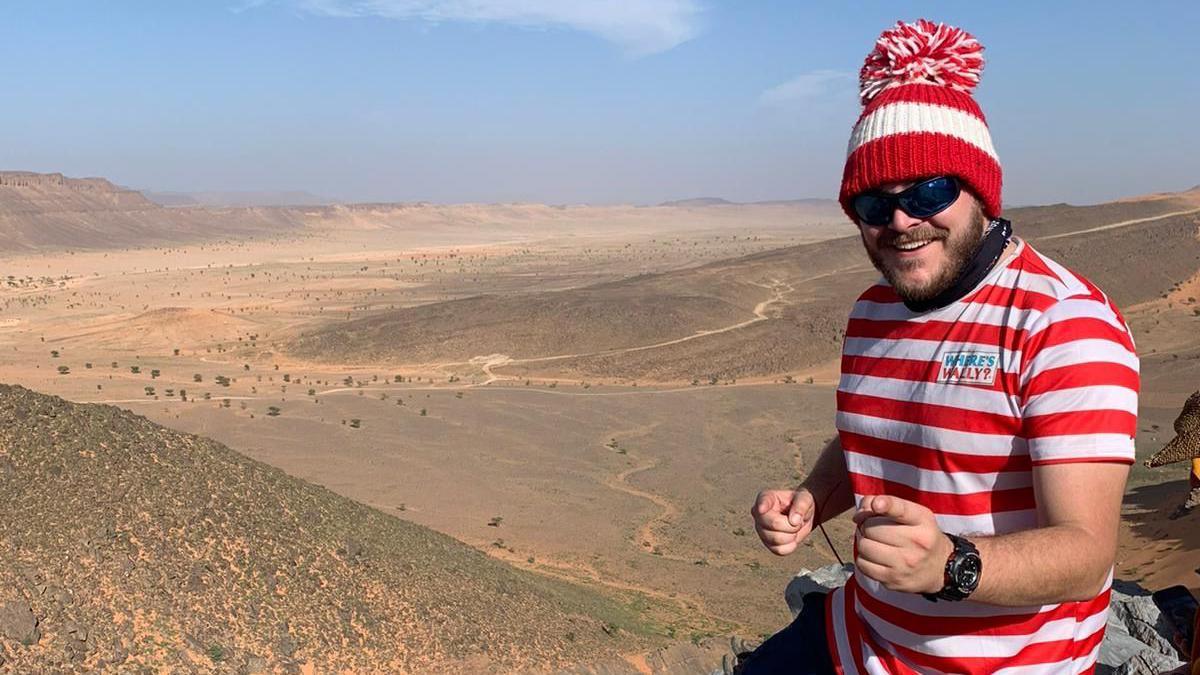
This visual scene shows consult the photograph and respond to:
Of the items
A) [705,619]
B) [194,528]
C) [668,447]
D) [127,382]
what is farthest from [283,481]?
[127,382]

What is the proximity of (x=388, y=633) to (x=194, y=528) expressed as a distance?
1743 mm

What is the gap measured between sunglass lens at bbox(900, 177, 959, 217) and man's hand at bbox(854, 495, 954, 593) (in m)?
0.65

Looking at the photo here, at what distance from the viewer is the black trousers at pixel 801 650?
2434 millimetres

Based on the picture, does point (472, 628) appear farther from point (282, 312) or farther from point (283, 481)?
point (282, 312)

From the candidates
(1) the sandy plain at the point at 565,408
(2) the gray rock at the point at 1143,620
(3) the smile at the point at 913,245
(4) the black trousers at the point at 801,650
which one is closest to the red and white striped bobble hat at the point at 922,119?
(3) the smile at the point at 913,245

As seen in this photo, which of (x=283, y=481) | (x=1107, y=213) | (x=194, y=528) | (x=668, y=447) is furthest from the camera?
(x=1107, y=213)

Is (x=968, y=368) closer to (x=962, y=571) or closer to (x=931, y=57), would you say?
(x=962, y=571)

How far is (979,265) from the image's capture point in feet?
6.51

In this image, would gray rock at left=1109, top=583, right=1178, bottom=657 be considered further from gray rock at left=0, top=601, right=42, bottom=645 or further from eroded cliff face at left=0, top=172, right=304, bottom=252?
eroded cliff face at left=0, top=172, right=304, bottom=252

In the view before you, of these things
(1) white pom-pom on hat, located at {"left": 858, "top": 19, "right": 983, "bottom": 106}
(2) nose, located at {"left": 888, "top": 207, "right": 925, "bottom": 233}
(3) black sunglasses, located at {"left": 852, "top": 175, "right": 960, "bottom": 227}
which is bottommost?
(2) nose, located at {"left": 888, "top": 207, "right": 925, "bottom": 233}

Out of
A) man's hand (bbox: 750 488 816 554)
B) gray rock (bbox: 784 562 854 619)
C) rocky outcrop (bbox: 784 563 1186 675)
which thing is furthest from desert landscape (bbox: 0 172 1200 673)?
man's hand (bbox: 750 488 816 554)

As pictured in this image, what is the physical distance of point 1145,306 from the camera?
36.8m

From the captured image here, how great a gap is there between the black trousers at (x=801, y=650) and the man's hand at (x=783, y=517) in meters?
0.29

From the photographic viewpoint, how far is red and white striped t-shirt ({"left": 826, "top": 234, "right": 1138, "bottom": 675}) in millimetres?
1740
